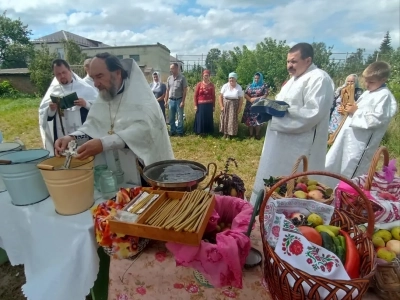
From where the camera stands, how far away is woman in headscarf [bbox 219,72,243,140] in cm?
655

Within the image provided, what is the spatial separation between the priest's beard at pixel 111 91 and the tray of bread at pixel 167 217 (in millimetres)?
947

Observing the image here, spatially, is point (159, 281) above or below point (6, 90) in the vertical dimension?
above

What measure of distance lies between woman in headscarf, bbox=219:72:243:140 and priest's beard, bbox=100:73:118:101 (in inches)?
190

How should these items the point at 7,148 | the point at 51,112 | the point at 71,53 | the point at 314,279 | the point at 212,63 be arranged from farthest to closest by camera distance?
1. the point at 212,63
2. the point at 71,53
3. the point at 51,112
4. the point at 7,148
5. the point at 314,279

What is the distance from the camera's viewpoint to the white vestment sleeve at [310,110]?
2373 millimetres

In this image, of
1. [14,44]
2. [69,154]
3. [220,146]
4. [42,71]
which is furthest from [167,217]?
[14,44]

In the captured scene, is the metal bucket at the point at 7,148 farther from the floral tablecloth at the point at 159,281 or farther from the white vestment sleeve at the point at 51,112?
the white vestment sleeve at the point at 51,112

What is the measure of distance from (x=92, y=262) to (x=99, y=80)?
1.15 meters

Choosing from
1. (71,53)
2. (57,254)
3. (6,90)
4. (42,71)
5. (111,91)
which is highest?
(71,53)

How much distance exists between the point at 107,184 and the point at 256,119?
171 centimetres

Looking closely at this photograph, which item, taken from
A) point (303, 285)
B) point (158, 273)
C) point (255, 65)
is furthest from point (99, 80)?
point (255, 65)

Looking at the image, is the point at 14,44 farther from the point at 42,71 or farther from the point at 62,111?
the point at 62,111

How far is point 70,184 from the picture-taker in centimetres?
129

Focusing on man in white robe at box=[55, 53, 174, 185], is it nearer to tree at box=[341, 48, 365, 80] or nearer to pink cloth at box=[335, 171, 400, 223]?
pink cloth at box=[335, 171, 400, 223]
